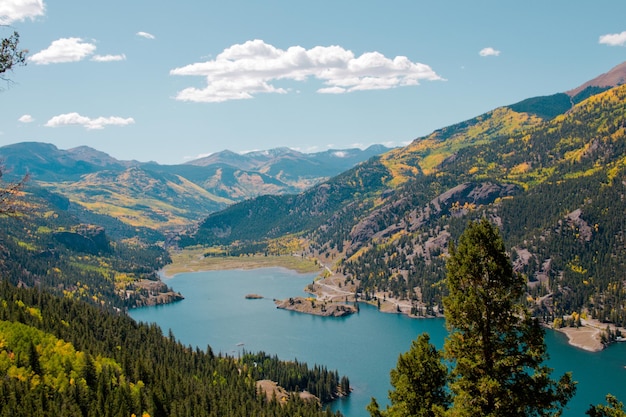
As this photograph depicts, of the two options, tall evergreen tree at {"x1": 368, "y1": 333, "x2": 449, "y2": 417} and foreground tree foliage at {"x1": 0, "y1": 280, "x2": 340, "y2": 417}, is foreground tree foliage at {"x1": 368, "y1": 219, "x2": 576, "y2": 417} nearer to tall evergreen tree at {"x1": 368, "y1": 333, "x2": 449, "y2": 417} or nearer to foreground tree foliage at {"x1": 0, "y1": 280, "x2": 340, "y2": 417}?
tall evergreen tree at {"x1": 368, "y1": 333, "x2": 449, "y2": 417}

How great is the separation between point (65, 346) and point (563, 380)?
5525 inches

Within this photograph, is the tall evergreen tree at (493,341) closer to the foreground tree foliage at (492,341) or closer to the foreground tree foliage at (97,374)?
the foreground tree foliage at (492,341)

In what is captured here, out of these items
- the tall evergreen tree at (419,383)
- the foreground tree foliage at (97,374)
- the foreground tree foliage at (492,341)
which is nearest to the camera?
the foreground tree foliage at (492,341)

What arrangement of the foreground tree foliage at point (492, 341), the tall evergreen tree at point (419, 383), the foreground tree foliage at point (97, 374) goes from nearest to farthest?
1. the foreground tree foliage at point (492, 341)
2. the tall evergreen tree at point (419, 383)
3. the foreground tree foliage at point (97, 374)

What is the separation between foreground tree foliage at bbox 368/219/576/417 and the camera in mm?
32406

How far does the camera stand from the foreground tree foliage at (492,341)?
32.4 metres

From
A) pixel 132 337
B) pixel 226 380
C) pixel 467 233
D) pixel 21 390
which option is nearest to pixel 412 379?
pixel 467 233

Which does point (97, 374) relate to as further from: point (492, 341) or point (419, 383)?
point (492, 341)

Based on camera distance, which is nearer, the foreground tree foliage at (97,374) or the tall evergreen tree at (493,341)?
the tall evergreen tree at (493,341)

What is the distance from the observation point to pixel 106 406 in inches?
4355

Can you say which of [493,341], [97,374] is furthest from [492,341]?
[97,374]

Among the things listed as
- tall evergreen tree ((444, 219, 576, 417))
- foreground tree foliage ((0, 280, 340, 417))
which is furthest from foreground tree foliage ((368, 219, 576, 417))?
foreground tree foliage ((0, 280, 340, 417))

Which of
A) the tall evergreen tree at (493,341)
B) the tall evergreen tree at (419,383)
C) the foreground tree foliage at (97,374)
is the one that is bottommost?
the foreground tree foliage at (97,374)

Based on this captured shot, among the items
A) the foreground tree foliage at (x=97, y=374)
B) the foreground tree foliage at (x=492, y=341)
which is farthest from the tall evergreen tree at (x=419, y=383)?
the foreground tree foliage at (x=97, y=374)
